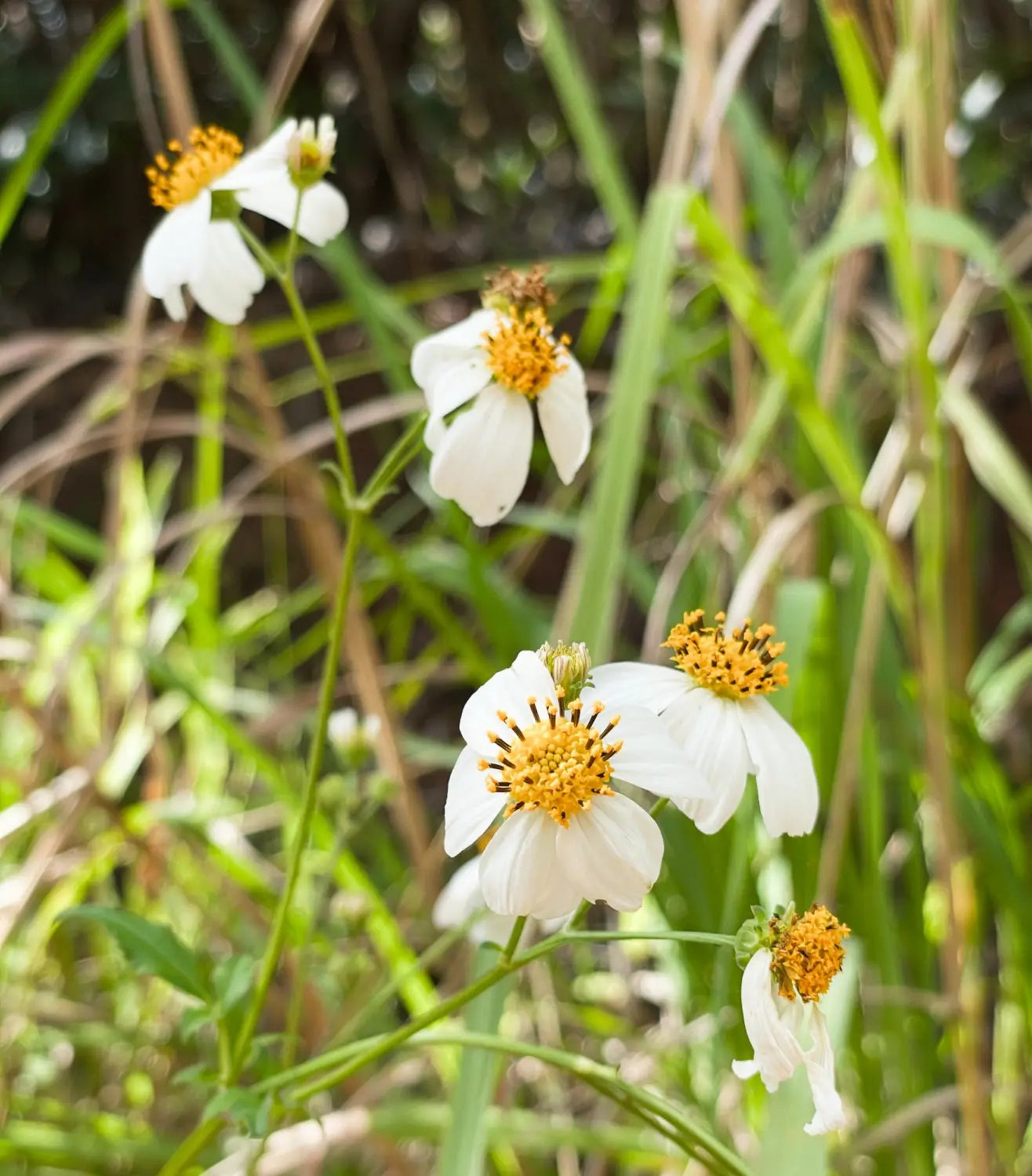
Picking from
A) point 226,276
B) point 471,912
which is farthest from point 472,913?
point 226,276

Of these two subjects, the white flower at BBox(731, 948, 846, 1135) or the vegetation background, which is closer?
→ the white flower at BBox(731, 948, 846, 1135)

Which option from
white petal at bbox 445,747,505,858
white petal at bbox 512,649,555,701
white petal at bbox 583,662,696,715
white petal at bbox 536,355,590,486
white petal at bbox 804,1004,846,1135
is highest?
white petal at bbox 536,355,590,486

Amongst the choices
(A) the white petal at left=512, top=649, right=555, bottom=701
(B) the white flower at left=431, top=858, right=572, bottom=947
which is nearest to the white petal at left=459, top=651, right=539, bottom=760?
(A) the white petal at left=512, top=649, right=555, bottom=701

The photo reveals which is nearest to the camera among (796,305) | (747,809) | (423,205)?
(747,809)

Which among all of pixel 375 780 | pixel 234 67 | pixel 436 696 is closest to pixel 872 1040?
pixel 375 780

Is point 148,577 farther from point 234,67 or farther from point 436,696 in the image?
point 436,696

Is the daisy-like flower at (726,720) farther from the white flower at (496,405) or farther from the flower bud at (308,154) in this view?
the flower bud at (308,154)

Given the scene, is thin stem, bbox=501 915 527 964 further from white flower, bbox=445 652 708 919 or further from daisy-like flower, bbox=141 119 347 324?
daisy-like flower, bbox=141 119 347 324

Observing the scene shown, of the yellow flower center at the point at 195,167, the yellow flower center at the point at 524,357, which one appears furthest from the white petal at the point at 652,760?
the yellow flower center at the point at 195,167
